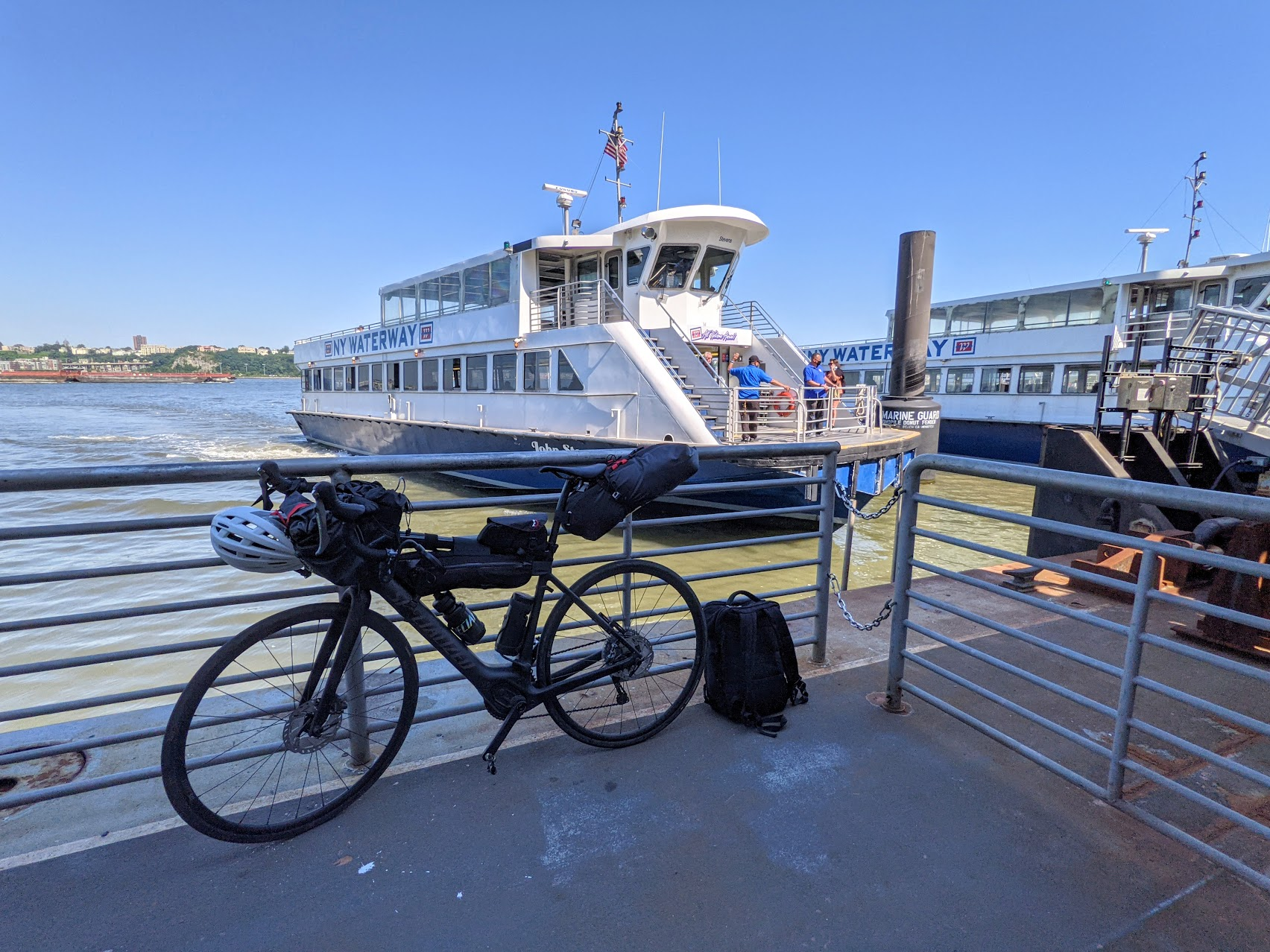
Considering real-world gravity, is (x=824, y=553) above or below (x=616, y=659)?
above

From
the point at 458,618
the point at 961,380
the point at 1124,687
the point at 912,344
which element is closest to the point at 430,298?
the point at 912,344

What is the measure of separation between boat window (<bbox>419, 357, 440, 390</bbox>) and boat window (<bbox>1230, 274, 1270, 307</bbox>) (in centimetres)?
1695

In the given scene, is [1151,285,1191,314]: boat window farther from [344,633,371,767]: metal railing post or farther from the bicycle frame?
[344,633,371,767]: metal railing post

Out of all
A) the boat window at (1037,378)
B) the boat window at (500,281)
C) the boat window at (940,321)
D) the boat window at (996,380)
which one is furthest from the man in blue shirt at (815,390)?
the boat window at (940,321)

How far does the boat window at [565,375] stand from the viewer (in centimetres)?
1092

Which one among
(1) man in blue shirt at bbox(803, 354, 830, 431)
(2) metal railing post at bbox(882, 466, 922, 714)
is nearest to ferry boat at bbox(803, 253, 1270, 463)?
(1) man in blue shirt at bbox(803, 354, 830, 431)

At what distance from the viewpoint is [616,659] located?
2.46 meters

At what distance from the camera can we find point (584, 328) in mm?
10555

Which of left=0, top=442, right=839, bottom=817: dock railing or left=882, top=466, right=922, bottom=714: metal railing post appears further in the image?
left=882, top=466, right=922, bottom=714: metal railing post

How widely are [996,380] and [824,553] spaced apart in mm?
17861

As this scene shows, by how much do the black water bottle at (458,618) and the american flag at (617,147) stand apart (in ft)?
48.3

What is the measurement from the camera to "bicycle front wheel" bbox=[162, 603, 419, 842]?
1.84m

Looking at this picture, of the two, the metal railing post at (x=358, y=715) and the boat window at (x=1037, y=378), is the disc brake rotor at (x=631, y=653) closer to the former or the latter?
A: the metal railing post at (x=358, y=715)

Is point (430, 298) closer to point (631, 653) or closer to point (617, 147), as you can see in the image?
point (617, 147)
